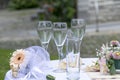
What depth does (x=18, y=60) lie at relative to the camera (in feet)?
8.66

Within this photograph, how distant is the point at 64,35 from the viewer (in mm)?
2959

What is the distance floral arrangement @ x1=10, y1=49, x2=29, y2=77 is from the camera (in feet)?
8.61

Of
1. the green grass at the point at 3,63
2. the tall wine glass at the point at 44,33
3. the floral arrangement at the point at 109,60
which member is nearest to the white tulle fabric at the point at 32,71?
the tall wine glass at the point at 44,33

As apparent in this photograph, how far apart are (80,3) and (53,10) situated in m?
0.81

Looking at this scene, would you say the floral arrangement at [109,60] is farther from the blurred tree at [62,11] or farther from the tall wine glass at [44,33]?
the blurred tree at [62,11]

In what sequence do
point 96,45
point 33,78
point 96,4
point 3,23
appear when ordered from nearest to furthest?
point 33,78 < point 96,45 < point 96,4 < point 3,23

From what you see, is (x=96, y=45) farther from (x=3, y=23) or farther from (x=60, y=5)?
(x=3, y=23)

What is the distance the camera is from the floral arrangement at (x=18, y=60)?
103 inches

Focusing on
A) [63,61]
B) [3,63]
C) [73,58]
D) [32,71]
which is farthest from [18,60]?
[3,63]

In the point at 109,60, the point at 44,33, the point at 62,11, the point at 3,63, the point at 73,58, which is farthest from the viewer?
the point at 62,11

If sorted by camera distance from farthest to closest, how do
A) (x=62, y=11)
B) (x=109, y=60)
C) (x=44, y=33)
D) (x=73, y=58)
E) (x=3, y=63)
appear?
(x=62, y=11) → (x=3, y=63) → (x=44, y=33) → (x=109, y=60) → (x=73, y=58)

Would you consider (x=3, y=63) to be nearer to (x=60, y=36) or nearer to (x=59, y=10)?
(x=60, y=36)

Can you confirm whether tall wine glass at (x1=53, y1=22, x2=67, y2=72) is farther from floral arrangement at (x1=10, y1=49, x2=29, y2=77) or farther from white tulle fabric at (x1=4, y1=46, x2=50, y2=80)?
floral arrangement at (x1=10, y1=49, x2=29, y2=77)

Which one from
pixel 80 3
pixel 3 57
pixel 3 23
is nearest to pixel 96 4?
pixel 80 3
